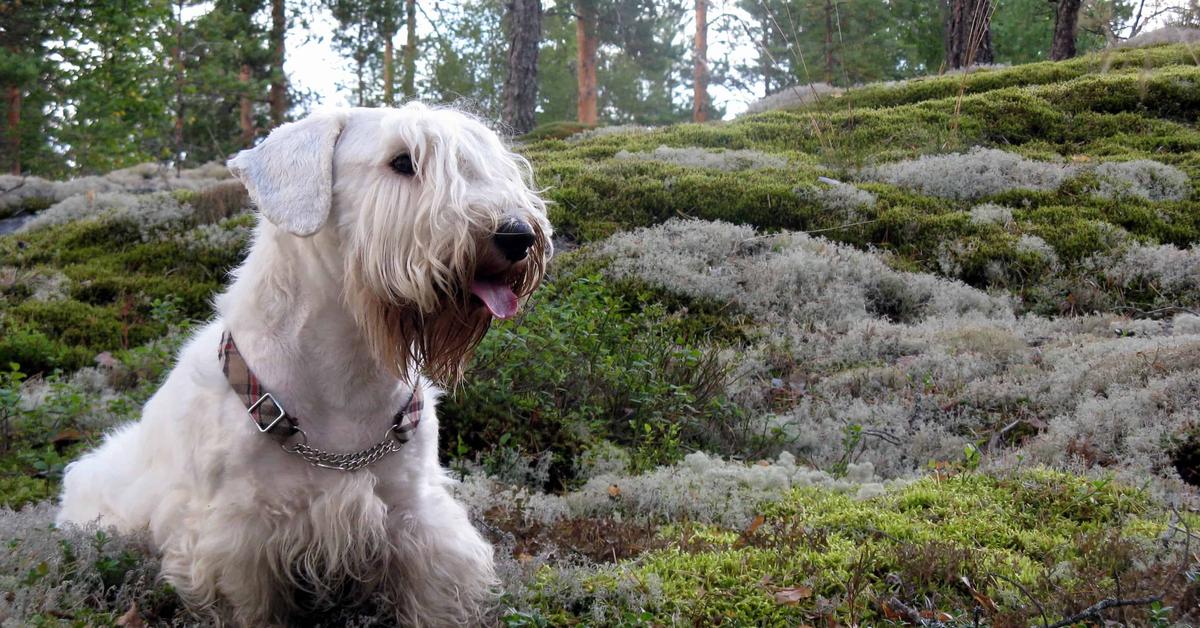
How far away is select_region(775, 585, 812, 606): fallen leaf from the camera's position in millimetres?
3270

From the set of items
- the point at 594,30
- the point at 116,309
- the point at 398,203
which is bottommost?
the point at 116,309

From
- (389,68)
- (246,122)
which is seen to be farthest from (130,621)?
(389,68)

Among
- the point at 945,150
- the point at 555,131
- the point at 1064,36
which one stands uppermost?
the point at 1064,36

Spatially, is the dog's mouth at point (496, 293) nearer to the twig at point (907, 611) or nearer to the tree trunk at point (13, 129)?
the twig at point (907, 611)

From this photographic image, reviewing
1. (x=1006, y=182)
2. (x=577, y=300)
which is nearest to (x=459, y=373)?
(x=577, y=300)

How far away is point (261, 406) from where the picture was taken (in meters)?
2.77

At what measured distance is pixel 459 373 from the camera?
3105 mm

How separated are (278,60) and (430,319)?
19334 mm

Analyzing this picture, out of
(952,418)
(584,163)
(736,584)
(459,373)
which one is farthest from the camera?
(584,163)

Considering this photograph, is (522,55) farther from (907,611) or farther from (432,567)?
(907,611)

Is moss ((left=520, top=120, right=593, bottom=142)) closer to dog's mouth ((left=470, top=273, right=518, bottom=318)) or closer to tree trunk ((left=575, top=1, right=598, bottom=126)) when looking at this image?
tree trunk ((left=575, top=1, right=598, bottom=126))

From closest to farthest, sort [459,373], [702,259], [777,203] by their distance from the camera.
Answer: [459,373] → [702,259] → [777,203]

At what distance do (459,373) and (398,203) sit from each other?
64 cm

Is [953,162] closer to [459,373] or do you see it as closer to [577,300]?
[577,300]
